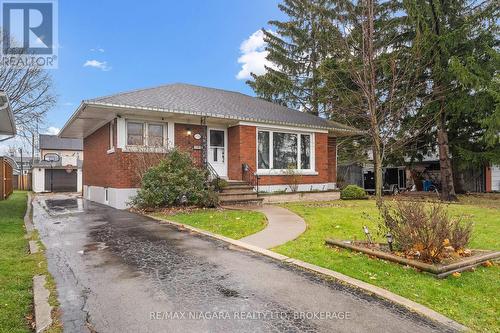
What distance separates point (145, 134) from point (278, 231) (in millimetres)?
7751

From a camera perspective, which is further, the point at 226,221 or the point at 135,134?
the point at 135,134

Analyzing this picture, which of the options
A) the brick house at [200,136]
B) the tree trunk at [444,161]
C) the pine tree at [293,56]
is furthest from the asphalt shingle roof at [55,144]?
the tree trunk at [444,161]

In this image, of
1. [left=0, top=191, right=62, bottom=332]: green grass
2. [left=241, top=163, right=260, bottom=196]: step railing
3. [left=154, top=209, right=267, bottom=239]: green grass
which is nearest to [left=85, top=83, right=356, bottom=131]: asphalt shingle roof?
[left=241, top=163, right=260, bottom=196]: step railing

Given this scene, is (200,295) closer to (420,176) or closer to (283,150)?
(283,150)

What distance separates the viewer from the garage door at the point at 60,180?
31.6m

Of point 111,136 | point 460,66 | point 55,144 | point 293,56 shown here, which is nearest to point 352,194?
point 460,66

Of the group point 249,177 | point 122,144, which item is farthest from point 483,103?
point 122,144

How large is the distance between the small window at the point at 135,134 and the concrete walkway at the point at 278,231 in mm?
6019

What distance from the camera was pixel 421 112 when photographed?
18.2m

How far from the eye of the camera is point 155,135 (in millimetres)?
13469

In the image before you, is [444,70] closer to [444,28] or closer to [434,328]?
[444,28]

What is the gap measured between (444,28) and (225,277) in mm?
17798

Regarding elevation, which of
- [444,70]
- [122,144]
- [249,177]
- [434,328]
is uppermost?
[444,70]

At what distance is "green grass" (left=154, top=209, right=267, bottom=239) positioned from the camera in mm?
7774
